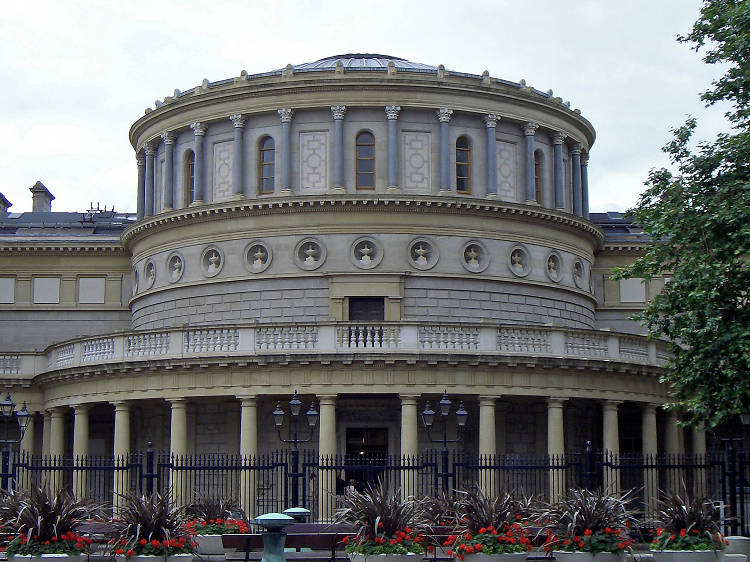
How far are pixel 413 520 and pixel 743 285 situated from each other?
36.8 ft

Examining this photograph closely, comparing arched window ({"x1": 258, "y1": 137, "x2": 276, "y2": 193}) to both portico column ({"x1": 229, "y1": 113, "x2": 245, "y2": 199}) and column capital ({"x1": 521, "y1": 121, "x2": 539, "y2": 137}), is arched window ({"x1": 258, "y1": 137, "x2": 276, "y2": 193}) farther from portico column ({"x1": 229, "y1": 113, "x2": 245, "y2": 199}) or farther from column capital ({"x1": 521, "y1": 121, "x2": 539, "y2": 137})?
column capital ({"x1": 521, "y1": 121, "x2": 539, "y2": 137})

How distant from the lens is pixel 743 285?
32.7 meters

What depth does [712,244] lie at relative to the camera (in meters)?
33.2

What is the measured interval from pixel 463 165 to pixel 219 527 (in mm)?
25724

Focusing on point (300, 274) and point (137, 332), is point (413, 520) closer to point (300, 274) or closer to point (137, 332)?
point (137, 332)

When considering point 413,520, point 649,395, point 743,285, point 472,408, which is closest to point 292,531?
point 413,520

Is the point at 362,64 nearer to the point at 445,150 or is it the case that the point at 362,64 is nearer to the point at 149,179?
the point at 445,150

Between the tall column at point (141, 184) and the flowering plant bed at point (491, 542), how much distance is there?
35051 mm

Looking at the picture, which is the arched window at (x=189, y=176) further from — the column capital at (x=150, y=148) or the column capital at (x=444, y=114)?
the column capital at (x=444, y=114)

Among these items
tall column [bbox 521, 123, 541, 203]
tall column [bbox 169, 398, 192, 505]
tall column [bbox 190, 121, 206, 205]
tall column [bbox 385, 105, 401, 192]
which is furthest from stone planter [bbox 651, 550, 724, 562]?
tall column [bbox 190, 121, 206, 205]

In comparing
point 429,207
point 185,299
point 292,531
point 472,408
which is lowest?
point 292,531

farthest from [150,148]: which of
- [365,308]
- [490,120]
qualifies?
[490,120]

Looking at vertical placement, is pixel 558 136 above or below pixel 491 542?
above

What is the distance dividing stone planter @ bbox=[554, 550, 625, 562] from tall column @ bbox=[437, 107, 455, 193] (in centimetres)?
2795
